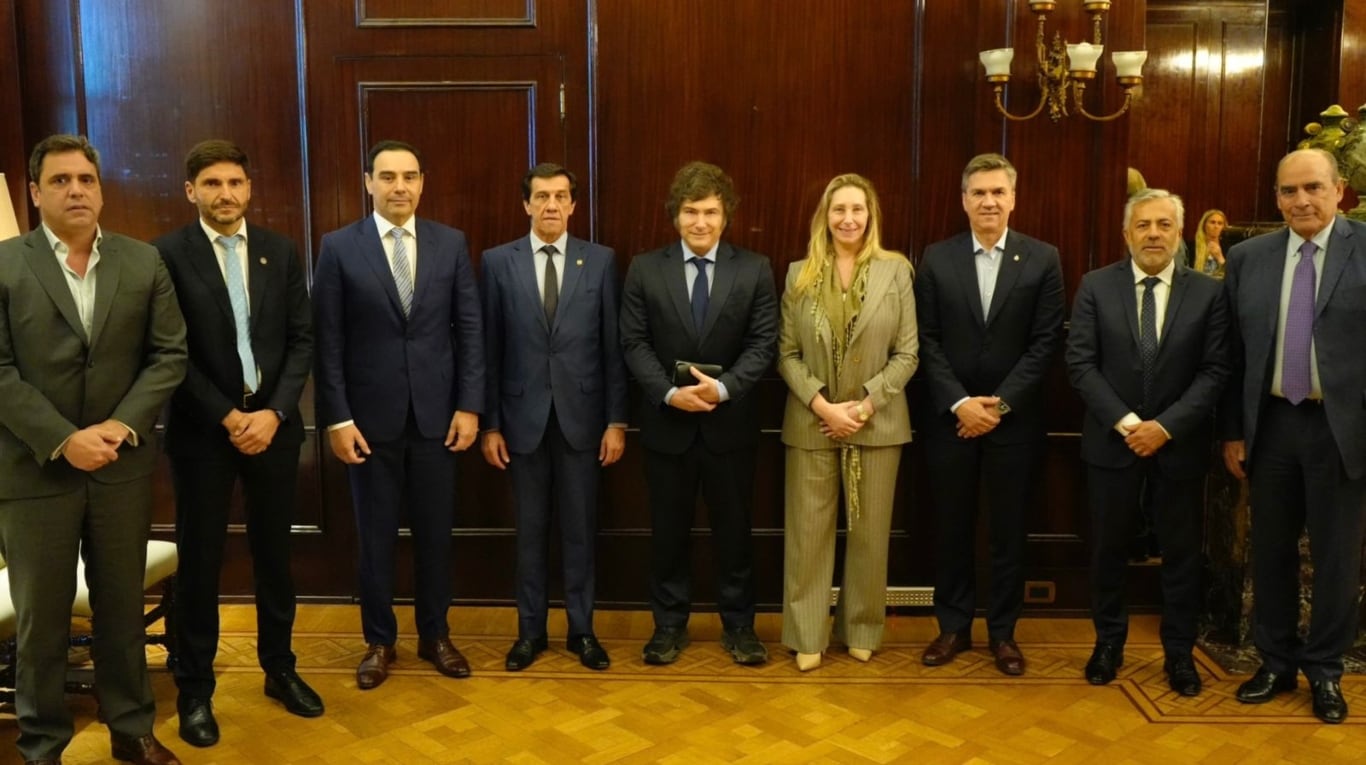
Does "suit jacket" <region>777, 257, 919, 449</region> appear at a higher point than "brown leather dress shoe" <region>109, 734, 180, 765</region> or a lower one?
higher

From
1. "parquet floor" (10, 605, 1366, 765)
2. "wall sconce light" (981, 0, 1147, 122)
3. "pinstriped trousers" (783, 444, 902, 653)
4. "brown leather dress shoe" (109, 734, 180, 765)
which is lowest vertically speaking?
"parquet floor" (10, 605, 1366, 765)

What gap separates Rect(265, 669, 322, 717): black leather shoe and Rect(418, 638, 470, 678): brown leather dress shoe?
437 mm

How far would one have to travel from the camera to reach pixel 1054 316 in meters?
3.93

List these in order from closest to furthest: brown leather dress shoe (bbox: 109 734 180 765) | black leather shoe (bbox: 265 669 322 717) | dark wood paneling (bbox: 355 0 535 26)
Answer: brown leather dress shoe (bbox: 109 734 180 765) < black leather shoe (bbox: 265 669 322 717) < dark wood paneling (bbox: 355 0 535 26)

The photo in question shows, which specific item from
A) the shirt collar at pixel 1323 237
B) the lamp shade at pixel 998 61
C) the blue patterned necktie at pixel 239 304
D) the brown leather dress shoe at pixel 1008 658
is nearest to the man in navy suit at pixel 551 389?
the blue patterned necktie at pixel 239 304

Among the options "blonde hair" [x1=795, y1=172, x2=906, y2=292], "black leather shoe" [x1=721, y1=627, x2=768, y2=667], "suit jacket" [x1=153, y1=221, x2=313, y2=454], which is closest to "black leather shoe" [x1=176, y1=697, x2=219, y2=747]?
"suit jacket" [x1=153, y1=221, x2=313, y2=454]

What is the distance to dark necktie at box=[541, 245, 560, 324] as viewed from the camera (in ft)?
13.0

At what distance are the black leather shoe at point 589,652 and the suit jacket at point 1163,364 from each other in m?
1.78

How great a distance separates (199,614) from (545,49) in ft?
7.91

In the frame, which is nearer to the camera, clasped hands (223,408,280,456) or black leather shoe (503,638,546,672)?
clasped hands (223,408,280,456)

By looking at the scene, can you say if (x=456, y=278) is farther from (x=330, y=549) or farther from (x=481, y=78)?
(x=330, y=549)

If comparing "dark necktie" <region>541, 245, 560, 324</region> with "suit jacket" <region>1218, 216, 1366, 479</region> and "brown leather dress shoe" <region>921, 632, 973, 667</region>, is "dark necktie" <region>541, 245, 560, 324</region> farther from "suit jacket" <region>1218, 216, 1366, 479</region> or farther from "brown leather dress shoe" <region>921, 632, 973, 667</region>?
"suit jacket" <region>1218, 216, 1366, 479</region>

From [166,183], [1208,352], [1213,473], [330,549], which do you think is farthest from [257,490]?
[1213,473]

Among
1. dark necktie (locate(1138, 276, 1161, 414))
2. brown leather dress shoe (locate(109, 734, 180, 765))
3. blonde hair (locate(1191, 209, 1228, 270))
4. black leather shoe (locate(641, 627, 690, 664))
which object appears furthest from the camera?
blonde hair (locate(1191, 209, 1228, 270))
